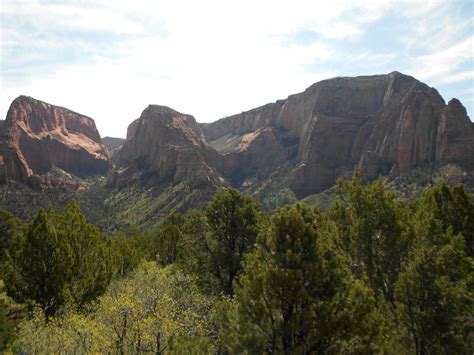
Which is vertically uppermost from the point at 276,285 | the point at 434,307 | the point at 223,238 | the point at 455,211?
the point at 276,285

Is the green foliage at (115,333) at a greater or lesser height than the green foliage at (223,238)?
lesser

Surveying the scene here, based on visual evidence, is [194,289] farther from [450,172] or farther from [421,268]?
[450,172]

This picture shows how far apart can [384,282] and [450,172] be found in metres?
164

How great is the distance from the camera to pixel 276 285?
16922mm

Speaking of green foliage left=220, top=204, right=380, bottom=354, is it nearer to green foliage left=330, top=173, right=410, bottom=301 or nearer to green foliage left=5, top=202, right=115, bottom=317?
green foliage left=330, top=173, right=410, bottom=301

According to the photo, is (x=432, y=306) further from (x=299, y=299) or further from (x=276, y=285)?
(x=276, y=285)

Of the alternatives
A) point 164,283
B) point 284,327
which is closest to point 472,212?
point 284,327

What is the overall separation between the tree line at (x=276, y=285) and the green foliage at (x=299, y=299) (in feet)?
0.17

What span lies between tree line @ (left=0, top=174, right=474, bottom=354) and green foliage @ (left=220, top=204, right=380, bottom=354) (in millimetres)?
53

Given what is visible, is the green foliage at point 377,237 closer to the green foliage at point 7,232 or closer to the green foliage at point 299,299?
the green foliage at point 299,299

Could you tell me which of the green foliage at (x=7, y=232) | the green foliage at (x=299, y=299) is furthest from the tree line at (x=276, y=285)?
the green foliage at (x=7, y=232)

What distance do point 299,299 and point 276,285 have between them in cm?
118

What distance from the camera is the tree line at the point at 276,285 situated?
56.5 feet

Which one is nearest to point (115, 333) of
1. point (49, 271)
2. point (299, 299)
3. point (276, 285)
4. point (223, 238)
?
point (49, 271)
